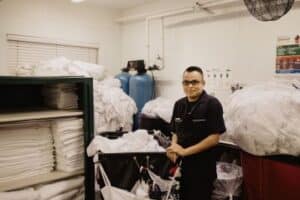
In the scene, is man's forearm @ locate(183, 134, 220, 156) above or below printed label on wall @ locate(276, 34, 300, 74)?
below

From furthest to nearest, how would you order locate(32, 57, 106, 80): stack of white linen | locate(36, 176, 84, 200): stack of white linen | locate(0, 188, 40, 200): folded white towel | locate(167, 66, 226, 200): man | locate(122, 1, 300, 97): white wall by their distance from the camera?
1. locate(32, 57, 106, 80): stack of white linen
2. locate(122, 1, 300, 97): white wall
3. locate(36, 176, 84, 200): stack of white linen
4. locate(167, 66, 226, 200): man
5. locate(0, 188, 40, 200): folded white towel

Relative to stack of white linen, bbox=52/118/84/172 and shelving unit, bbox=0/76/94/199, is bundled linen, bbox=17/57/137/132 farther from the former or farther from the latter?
stack of white linen, bbox=52/118/84/172

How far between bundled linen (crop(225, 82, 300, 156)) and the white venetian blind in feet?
10.1

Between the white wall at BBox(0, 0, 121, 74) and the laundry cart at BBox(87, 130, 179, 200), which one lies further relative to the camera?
the white wall at BBox(0, 0, 121, 74)

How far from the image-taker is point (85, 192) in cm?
290

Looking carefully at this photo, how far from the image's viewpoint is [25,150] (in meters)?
2.59

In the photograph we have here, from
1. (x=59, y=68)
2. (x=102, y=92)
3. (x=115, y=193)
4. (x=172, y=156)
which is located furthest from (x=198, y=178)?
(x=59, y=68)

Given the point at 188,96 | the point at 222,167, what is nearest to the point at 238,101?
the point at 188,96

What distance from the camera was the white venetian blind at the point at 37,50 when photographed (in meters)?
4.39

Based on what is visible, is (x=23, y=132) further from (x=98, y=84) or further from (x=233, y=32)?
(x=233, y=32)

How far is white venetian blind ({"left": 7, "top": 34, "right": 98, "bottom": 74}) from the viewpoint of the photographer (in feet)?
14.4

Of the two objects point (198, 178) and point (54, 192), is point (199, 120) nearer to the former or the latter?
point (198, 178)

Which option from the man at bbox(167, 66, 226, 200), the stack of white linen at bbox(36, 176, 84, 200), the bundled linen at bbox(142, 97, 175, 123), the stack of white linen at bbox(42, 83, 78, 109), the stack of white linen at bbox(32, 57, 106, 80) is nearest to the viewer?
the man at bbox(167, 66, 226, 200)

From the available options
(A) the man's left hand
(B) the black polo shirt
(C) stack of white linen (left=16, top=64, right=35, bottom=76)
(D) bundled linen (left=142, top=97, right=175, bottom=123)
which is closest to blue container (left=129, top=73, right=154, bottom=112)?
(D) bundled linen (left=142, top=97, right=175, bottom=123)
